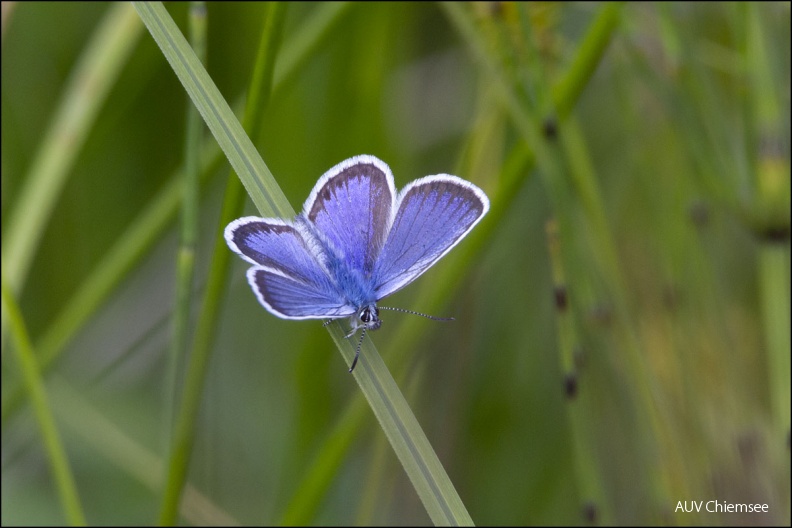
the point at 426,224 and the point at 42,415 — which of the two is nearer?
the point at 426,224

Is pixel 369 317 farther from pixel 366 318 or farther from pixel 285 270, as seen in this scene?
pixel 285 270

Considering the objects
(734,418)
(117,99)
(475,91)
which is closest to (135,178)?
(117,99)

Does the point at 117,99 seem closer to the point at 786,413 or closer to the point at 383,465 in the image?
the point at 383,465

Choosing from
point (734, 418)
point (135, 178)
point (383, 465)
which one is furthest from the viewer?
point (135, 178)

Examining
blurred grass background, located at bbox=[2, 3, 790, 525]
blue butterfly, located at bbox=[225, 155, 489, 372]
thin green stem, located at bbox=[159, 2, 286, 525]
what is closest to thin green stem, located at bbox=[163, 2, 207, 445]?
thin green stem, located at bbox=[159, 2, 286, 525]

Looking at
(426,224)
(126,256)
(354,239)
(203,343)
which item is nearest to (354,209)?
(354,239)

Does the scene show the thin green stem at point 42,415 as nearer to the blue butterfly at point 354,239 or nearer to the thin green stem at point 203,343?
the thin green stem at point 203,343
